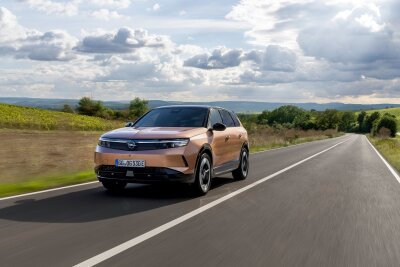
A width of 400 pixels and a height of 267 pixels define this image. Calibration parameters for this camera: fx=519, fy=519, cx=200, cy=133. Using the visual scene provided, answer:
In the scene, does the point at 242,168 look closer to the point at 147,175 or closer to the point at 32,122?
the point at 147,175

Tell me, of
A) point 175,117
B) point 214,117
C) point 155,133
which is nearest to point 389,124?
point 214,117

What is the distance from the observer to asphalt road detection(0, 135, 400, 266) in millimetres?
5137

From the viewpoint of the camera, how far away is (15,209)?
7910 millimetres

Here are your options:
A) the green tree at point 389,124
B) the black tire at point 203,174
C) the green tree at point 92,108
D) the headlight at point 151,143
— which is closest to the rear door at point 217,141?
the black tire at point 203,174

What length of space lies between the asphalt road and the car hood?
3.62 ft

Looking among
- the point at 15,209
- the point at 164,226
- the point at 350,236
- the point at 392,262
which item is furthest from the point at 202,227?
the point at 15,209

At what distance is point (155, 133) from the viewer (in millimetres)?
9281

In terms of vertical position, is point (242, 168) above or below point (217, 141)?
below

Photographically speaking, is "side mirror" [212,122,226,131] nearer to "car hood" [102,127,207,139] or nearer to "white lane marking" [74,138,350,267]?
"car hood" [102,127,207,139]

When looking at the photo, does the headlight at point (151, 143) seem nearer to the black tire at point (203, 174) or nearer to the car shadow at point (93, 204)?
the black tire at point (203, 174)

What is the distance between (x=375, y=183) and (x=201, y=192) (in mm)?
5519

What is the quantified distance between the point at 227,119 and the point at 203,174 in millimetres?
2592

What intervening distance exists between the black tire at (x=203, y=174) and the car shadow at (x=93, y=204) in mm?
149

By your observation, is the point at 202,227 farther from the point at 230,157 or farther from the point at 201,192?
the point at 230,157
